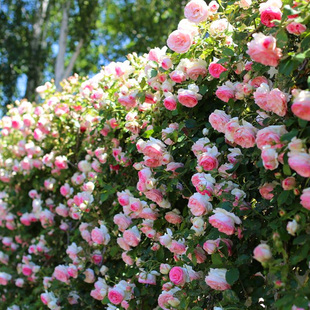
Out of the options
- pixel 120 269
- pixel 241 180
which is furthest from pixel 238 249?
pixel 120 269

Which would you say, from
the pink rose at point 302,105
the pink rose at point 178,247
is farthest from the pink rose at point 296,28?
the pink rose at point 178,247

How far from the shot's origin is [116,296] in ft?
6.79

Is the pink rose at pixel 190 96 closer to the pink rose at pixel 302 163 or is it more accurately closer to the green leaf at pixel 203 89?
the green leaf at pixel 203 89

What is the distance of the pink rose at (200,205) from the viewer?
1.66 m

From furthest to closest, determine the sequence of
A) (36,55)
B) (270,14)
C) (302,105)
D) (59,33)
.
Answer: (59,33), (36,55), (270,14), (302,105)

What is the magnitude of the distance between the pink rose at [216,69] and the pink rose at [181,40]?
117 millimetres

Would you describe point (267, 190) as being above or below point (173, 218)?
above

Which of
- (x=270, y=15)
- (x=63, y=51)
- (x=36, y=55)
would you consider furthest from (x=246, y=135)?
(x=36, y=55)

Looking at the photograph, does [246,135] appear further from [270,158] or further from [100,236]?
[100,236]

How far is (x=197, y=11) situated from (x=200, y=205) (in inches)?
28.5

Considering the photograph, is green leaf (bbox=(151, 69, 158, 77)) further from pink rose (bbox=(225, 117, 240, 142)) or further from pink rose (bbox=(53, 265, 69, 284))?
pink rose (bbox=(53, 265, 69, 284))

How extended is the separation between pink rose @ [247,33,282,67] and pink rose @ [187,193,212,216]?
50 cm

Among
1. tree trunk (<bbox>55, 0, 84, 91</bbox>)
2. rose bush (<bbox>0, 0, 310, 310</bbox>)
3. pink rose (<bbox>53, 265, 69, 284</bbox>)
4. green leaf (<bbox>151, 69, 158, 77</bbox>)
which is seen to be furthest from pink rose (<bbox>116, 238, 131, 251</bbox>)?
tree trunk (<bbox>55, 0, 84, 91</bbox>)

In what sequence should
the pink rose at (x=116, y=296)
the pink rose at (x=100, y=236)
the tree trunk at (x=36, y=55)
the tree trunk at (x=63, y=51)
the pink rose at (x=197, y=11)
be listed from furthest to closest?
the tree trunk at (x=36, y=55)
the tree trunk at (x=63, y=51)
the pink rose at (x=100, y=236)
the pink rose at (x=116, y=296)
the pink rose at (x=197, y=11)
